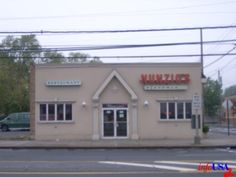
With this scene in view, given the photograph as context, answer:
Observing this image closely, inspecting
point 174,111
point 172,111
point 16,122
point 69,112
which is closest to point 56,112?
point 69,112

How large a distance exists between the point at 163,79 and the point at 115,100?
350 cm

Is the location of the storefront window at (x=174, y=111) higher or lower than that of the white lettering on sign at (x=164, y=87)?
lower

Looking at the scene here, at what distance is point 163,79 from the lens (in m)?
35.1

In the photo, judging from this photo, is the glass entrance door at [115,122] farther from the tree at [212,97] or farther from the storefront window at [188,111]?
the tree at [212,97]

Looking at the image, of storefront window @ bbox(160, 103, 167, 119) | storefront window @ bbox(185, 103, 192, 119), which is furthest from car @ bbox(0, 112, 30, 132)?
storefront window @ bbox(185, 103, 192, 119)

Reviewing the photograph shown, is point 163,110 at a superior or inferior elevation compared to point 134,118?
superior

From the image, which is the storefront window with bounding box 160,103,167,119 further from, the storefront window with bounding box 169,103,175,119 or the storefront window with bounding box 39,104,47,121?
the storefront window with bounding box 39,104,47,121

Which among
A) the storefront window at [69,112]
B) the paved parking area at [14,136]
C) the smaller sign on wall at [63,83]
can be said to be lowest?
the paved parking area at [14,136]

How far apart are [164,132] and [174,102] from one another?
2.13m

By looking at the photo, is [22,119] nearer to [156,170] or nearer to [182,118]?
[182,118]

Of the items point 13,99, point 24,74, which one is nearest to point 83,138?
point 13,99

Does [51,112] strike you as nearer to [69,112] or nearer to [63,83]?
[69,112]

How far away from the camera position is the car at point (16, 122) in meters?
50.6

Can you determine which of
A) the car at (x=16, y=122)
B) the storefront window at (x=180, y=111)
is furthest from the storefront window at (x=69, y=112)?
the car at (x=16, y=122)
